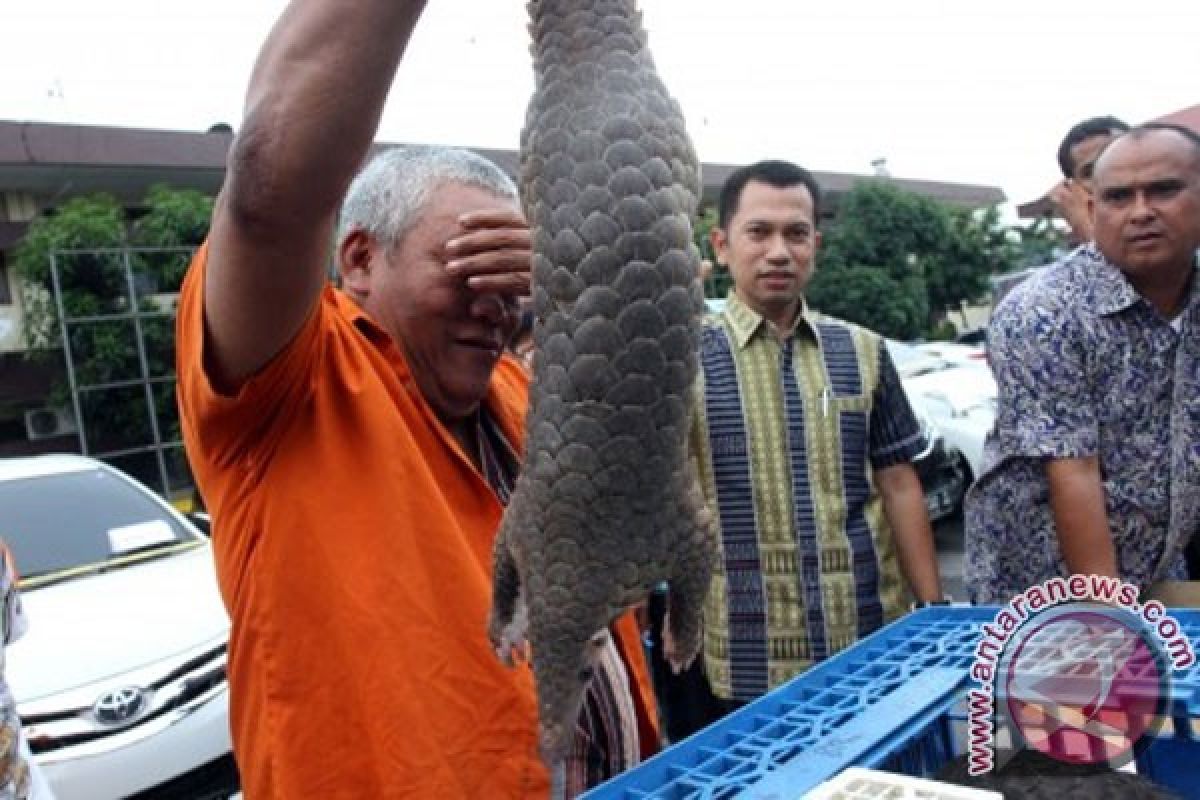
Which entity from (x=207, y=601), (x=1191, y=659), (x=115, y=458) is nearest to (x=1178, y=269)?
(x=1191, y=659)

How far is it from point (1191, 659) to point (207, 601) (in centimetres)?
314

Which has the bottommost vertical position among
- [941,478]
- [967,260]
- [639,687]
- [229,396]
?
[941,478]

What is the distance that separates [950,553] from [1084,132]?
120 inches

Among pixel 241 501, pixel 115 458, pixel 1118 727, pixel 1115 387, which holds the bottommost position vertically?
pixel 115 458

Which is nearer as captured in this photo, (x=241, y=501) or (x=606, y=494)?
(x=606, y=494)

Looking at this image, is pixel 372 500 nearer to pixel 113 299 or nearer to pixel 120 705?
pixel 120 705

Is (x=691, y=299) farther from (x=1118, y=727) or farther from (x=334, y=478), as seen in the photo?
(x=1118, y=727)

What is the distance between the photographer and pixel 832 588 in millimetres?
2373

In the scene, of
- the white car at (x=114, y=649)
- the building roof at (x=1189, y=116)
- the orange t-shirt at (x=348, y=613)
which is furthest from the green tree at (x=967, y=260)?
the orange t-shirt at (x=348, y=613)

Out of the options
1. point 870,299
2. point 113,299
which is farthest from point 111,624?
point 870,299

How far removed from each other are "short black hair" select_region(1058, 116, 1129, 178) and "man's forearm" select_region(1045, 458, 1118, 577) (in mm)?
1998

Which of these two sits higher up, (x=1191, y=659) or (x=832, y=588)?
(x=1191, y=659)

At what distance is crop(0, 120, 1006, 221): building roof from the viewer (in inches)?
404

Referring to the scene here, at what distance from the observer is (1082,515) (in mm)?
1926
